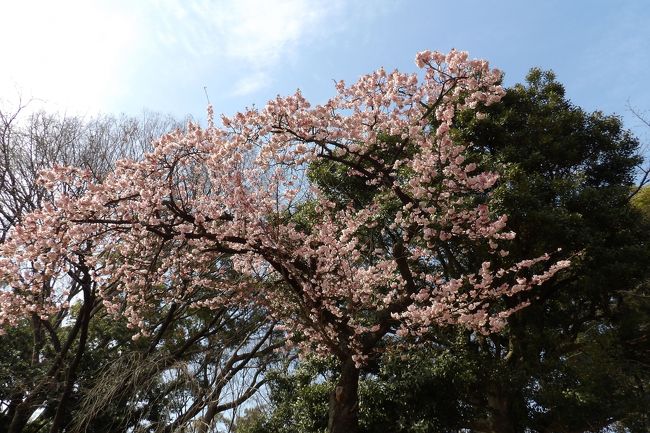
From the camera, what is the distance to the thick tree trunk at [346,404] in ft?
16.1

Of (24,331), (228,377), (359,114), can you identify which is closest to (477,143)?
(359,114)

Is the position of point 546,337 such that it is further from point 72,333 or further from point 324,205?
point 72,333

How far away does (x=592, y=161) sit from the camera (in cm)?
777

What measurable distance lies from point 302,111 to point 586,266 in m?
4.74

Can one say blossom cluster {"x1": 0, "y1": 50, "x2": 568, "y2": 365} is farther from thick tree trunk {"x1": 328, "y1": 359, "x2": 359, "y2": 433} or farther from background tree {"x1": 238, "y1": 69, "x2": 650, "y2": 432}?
background tree {"x1": 238, "y1": 69, "x2": 650, "y2": 432}

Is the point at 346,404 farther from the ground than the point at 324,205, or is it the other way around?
the point at 324,205

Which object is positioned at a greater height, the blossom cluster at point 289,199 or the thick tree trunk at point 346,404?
the blossom cluster at point 289,199

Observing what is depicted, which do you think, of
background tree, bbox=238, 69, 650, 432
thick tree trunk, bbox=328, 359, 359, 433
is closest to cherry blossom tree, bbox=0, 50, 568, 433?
thick tree trunk, bbox=328, 359, 359, 433

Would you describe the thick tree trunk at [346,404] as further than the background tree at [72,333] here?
No

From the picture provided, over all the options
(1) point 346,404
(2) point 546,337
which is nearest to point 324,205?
(1) point 346,404

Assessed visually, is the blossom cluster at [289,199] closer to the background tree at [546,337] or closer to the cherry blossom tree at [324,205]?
the cherry blossom tree at [324,205]

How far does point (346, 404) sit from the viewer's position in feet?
16.4

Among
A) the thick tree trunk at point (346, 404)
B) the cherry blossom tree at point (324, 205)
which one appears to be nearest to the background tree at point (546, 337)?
the cherry blossom tree at point (324, 205)

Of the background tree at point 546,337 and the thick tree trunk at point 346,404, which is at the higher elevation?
the background tree at point 546,337
